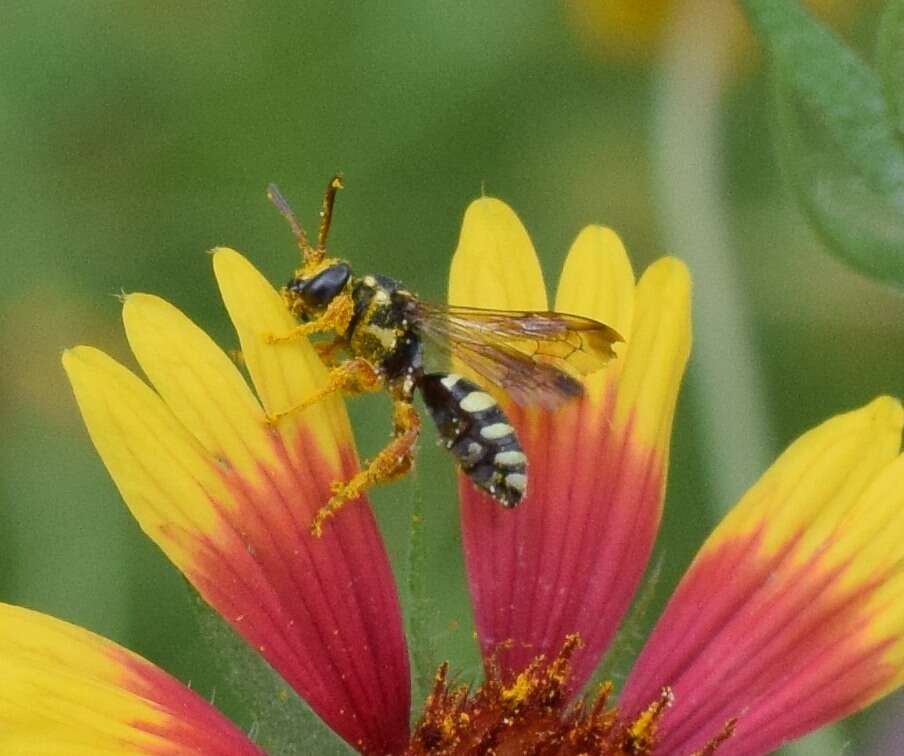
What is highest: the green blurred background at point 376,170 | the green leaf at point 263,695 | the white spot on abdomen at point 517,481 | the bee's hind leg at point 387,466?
the green blurred background at point 376,170

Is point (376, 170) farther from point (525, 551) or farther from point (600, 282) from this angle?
point (525, 551)

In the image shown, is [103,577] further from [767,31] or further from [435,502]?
[767,31]

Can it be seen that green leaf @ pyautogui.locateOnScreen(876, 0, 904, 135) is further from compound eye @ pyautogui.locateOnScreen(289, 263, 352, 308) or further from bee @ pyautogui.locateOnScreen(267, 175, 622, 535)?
compound eye @ pyautogui.locateOnScreen(289, 263, 352, 308)

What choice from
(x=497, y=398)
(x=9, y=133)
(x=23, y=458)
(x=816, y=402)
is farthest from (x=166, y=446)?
(x=816, y=402)

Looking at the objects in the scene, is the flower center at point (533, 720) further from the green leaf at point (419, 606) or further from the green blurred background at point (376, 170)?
the green blurred background at point (376, 170)

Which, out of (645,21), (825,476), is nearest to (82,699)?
(825,476)

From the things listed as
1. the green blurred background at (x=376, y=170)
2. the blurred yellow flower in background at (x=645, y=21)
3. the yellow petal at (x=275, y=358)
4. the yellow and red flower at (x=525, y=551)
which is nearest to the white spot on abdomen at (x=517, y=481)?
the yellow and red flower at (x=525, y=551)
